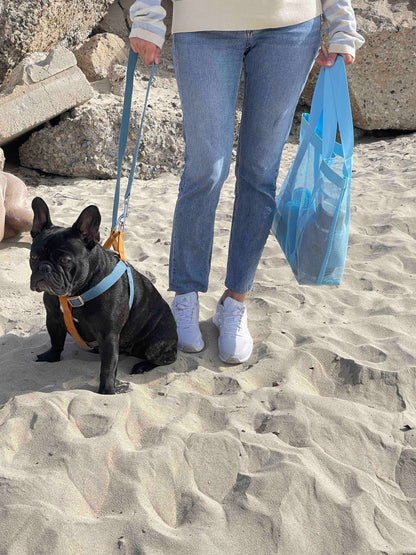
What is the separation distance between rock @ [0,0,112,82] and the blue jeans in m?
4.73

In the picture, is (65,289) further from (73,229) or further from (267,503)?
(267,503)

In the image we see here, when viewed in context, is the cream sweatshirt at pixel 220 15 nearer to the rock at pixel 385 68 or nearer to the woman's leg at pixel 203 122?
the woman's leg at pixel 203 122

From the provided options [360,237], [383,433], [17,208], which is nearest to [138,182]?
[17,208]

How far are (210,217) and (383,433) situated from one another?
1.26 meters

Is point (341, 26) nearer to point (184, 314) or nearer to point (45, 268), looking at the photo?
point (184, 314)

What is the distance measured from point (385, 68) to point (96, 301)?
6.69 metres

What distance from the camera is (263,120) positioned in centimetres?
278

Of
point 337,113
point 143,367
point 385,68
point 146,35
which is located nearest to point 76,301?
point 143,367

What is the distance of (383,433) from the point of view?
2523mm

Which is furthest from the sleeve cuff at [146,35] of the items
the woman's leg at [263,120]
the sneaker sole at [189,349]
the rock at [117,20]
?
the rock at [117,20]

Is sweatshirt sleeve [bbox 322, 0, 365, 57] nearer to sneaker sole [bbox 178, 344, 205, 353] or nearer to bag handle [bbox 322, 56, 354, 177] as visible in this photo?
bag handle [bbox 322, 56, 354, 177]

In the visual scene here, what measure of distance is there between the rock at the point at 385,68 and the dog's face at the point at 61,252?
6167 millimetres

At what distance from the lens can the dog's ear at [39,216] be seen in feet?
8.64

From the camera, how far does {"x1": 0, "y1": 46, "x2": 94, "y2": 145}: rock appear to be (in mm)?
6277
